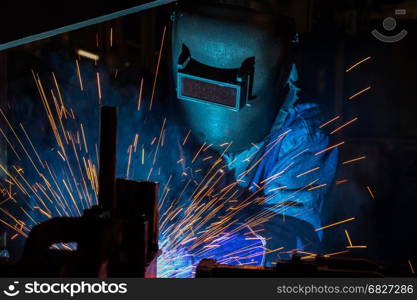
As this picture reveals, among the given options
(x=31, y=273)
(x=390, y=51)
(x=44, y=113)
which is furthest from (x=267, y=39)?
(x=31, y=273)

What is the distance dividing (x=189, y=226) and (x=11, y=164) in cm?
207

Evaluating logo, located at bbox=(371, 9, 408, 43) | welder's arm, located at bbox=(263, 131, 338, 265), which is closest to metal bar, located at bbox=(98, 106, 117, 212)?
welder's arm, located at bbox=(263, 131, 338, 265)

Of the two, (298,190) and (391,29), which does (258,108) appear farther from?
(391,29)

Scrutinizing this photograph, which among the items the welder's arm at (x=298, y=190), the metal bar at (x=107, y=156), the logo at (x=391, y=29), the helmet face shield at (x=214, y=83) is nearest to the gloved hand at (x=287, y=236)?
the welder's arm at (x=298, y=190)

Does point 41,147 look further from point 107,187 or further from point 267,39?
point 107,187

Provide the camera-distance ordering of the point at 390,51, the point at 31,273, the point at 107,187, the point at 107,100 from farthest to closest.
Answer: the point at 107,100 → the point at 390,51 → the point at 107,187 → the point at 31,273

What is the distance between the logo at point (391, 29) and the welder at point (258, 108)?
0.76m

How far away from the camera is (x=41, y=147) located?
4.25 m

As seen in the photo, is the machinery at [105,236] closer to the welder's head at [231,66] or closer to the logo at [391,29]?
the welder's head at [231,66]

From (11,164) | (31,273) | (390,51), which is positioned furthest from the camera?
(11,164)

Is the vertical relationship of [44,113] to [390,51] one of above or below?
below

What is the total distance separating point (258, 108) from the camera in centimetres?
381

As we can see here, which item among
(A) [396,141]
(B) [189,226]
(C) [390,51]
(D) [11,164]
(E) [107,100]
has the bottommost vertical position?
(B) [189,226]

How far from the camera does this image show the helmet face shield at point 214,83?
3.68 m
